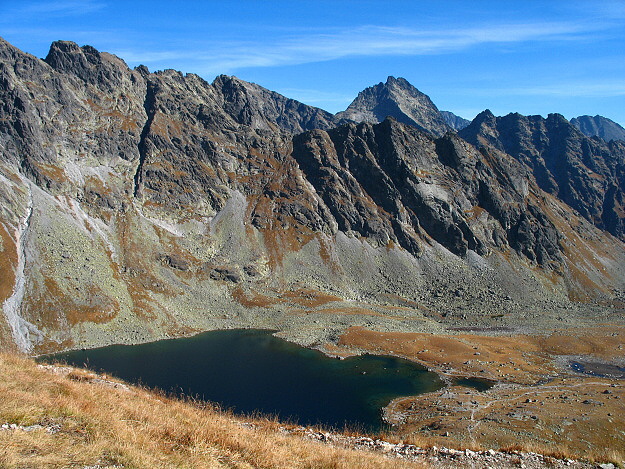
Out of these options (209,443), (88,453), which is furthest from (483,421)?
(88,453)

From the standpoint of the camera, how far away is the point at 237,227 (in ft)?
511

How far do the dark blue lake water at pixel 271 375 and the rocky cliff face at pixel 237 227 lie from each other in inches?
382

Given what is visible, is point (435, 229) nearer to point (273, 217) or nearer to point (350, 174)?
point (350, 174)

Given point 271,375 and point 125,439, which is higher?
point 125,439

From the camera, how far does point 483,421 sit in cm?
5050

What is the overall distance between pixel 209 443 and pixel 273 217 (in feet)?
496

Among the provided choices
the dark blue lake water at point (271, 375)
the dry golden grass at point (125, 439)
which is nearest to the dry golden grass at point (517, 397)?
the dark blue lake water at point (271, 375)

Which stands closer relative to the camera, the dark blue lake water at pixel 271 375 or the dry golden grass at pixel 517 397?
the dry golden grass at pixel 517 397

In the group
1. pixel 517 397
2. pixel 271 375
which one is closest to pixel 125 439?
pixel 271 375

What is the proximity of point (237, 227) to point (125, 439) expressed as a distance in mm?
145616

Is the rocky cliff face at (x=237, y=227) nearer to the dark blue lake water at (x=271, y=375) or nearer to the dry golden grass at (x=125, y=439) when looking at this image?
the dark blue lake water at (x=271, y=375)

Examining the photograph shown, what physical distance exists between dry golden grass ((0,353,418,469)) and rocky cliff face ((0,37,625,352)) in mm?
81636

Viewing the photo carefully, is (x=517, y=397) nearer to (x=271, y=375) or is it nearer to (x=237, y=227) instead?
(x=271, y=375)

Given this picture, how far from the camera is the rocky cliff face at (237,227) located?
106 meters
